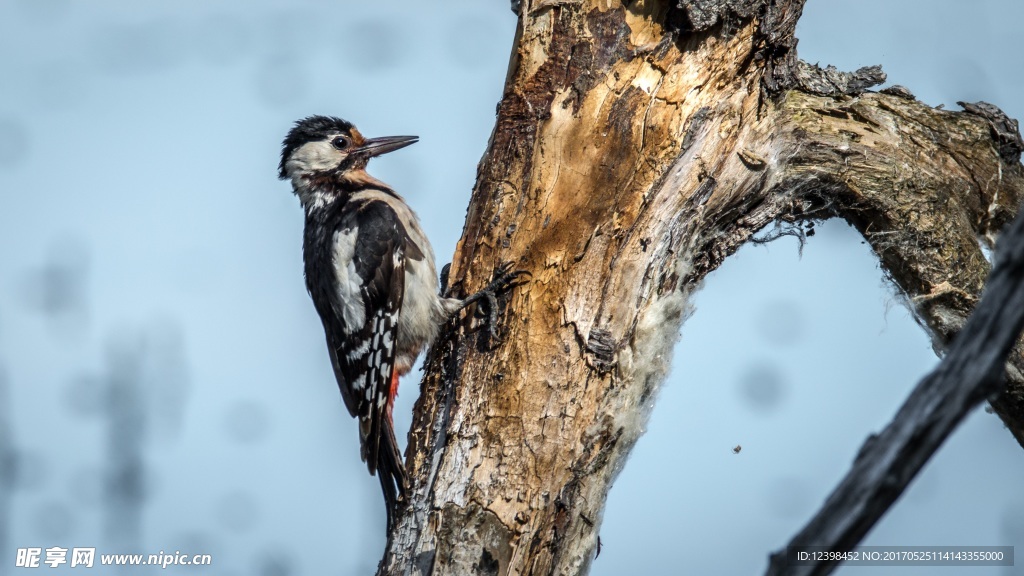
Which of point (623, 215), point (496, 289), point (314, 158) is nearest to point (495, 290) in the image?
point (496, 289)

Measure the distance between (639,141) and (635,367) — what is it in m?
0.75

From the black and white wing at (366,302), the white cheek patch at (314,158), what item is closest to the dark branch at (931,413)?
the black and white wing at (366,302)

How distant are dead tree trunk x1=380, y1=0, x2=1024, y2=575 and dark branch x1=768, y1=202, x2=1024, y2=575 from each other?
1.31 meters

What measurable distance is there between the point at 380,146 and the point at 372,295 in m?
1.03

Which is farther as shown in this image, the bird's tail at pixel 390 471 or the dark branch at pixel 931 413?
the bird's tail at pixel 390 471

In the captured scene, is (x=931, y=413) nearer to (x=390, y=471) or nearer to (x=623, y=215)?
(x=623, y=215)

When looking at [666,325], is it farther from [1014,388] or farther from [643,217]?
[1014,388]


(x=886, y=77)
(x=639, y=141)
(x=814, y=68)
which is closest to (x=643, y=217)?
(x=639, y=141)

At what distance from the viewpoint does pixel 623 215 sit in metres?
2.94

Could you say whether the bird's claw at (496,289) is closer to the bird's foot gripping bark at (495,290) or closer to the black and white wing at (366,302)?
the bird's foot gripping bark at (495,290)

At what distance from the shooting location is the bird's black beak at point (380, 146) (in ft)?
15.3

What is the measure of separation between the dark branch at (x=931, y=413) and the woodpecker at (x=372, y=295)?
2.12 meters

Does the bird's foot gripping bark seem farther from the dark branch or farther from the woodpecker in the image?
the dark branch

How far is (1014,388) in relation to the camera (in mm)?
3074
